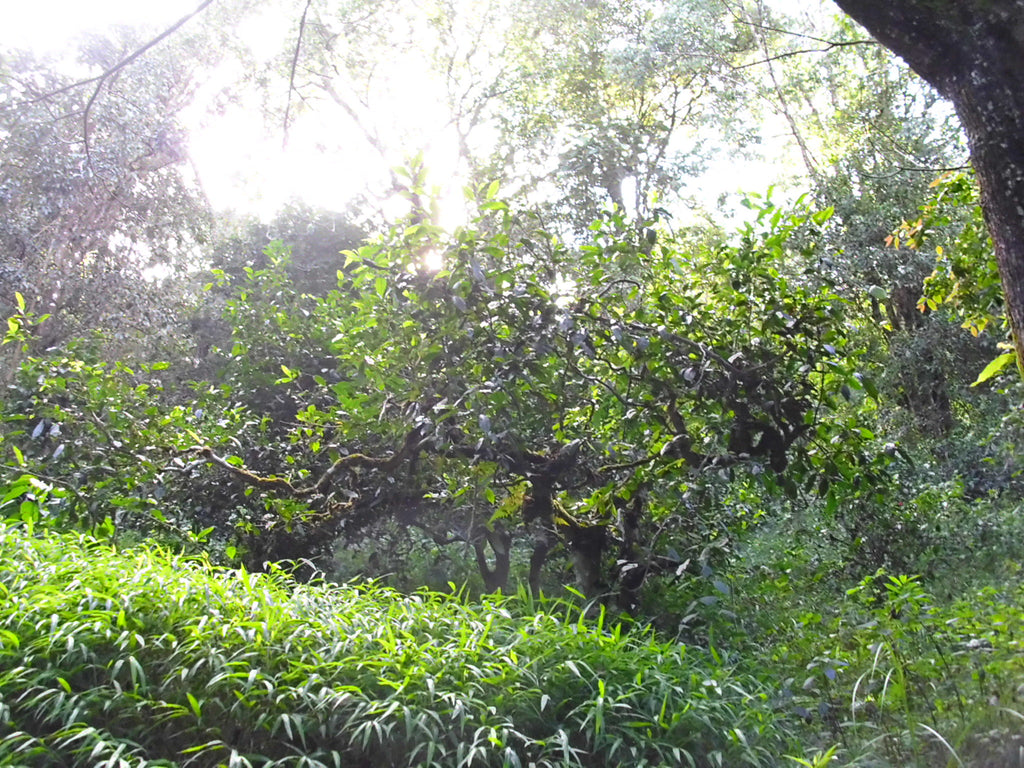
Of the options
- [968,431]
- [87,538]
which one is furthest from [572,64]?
[87,538]

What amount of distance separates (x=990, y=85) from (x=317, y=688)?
2.51 meters

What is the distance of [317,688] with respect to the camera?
256 centimetres

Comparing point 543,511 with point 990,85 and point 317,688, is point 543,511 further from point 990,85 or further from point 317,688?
point 990,85

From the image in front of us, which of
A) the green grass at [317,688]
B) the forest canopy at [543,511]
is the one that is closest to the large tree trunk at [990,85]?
the forest canopy at [543,511]

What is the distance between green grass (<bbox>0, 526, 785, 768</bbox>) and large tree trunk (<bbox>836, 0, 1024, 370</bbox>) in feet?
4.95

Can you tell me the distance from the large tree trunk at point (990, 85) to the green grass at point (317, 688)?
1.51 metres

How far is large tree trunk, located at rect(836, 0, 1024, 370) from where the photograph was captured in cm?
204

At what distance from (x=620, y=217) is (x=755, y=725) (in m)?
2.26

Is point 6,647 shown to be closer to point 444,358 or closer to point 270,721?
point 270,721

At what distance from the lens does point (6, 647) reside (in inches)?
99.0

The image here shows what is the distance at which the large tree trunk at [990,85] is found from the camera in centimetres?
204

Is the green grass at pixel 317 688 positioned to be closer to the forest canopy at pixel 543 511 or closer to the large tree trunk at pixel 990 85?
the forest canopy at pixel 543 511

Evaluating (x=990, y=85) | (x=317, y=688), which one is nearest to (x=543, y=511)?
(x=317, y=688)

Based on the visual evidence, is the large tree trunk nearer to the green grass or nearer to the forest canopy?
the forest canopy
